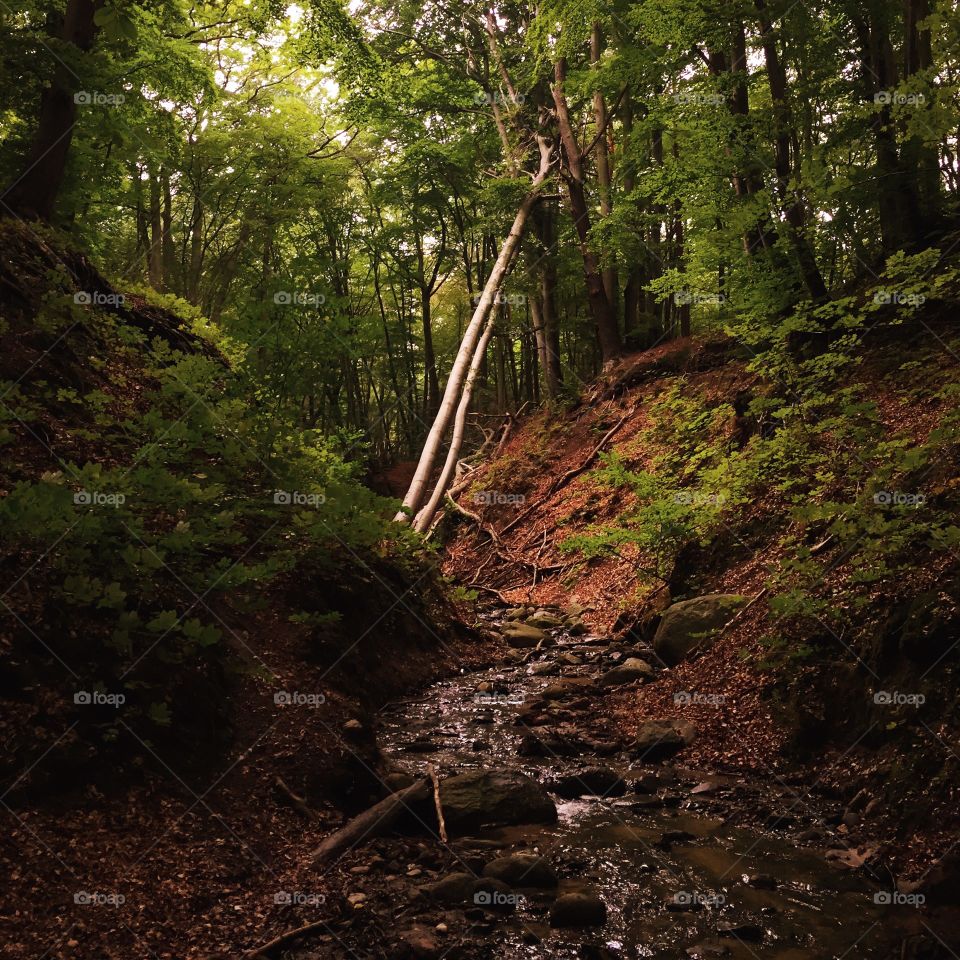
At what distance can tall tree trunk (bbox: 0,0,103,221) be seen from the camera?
8.55 meters

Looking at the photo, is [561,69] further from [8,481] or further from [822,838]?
[822,838]

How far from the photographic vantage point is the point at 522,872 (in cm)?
425

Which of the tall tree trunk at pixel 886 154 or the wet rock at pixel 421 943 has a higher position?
the tall tree trunk at pixel 886 154

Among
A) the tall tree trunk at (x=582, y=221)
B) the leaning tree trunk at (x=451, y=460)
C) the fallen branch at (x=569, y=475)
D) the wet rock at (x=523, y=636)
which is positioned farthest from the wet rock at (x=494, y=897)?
the tall tree trunk at (x=582, y=221)

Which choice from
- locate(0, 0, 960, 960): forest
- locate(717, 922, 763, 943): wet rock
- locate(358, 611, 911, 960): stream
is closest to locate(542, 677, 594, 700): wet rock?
locate(0, 0, 960, 960): forest

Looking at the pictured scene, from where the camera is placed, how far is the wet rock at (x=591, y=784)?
5656 millimetres

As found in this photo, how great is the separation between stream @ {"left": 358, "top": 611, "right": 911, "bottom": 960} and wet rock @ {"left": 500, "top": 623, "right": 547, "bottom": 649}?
3.62 meters

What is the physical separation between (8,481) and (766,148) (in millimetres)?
11167

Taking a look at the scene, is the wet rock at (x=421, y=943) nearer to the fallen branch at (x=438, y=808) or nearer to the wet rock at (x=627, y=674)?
the fallen branch at (x=438, y=808)

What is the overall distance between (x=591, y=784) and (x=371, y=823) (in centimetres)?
210

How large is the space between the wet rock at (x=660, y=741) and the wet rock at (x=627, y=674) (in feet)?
5.24

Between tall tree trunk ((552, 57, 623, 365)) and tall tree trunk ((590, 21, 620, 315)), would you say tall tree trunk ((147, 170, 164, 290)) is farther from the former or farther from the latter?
tall tree trunk ((590, 21, 620, 315))

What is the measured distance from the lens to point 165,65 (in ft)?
35.4

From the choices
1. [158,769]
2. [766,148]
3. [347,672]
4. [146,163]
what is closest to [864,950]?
[158,769]
